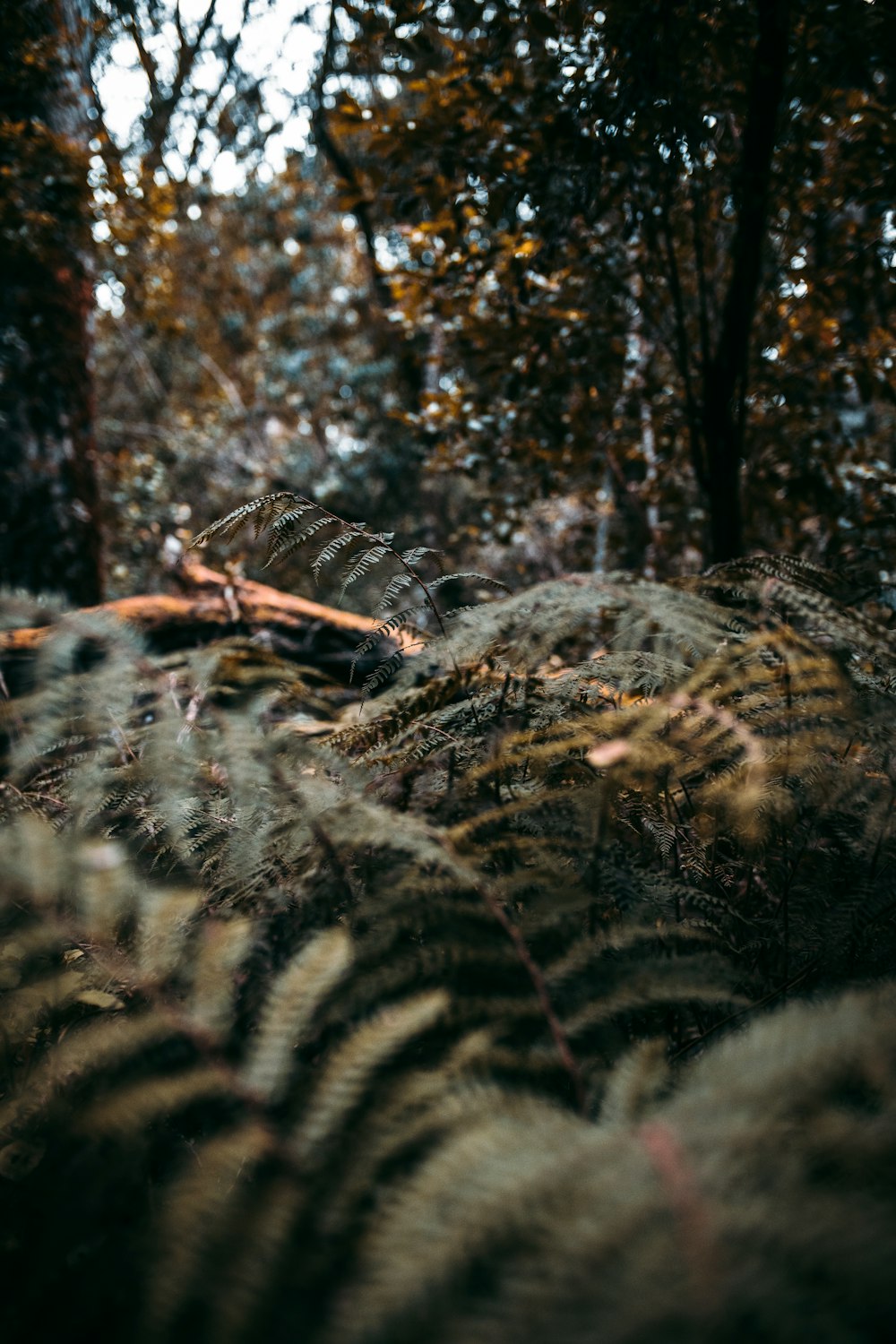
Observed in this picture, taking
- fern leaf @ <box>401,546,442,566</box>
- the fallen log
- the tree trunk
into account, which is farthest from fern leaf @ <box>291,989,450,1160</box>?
the fallen log

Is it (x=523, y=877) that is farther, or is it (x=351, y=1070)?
(x=523, y=877)

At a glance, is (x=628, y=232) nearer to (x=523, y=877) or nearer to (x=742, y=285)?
(x=742, y=285)

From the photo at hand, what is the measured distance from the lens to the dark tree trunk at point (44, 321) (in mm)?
3889

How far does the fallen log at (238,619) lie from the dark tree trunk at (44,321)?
957mm

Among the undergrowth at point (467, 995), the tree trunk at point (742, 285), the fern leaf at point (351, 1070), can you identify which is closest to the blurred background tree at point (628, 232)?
the tree trunk at point (742, 285)

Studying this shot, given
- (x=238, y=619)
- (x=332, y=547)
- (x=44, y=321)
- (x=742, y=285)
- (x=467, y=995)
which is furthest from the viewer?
(x=44, y=321)

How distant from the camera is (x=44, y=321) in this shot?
13.5 ft

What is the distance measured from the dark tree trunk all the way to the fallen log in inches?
37.7

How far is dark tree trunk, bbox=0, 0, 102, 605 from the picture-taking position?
3889mm

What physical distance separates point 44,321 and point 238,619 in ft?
7.99

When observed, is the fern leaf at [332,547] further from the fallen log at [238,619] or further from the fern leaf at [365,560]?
the fallen log at [238,619]

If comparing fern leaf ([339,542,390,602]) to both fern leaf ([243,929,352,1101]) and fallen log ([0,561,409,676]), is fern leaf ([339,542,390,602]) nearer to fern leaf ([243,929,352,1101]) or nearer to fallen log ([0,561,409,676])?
fern leaf ([243,929,352,1101])

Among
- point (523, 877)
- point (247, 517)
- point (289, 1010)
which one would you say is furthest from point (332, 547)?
point (289, 1010)

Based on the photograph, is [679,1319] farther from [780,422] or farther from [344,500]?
[344,500]
